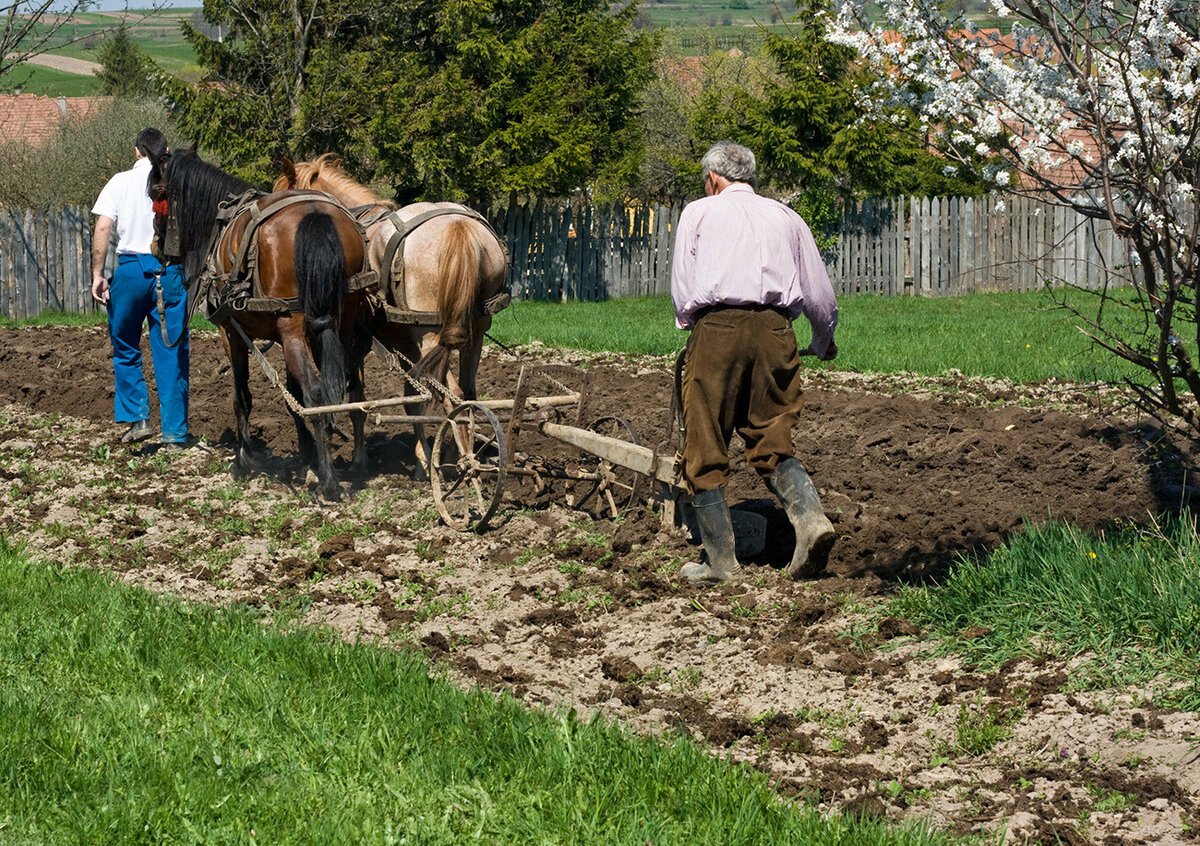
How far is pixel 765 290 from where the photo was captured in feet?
17.2

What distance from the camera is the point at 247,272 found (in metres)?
7.59

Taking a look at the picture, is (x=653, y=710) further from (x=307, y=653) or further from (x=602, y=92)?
(x=602, y=92)

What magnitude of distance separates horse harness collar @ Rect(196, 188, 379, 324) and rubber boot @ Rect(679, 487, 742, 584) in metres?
3.02

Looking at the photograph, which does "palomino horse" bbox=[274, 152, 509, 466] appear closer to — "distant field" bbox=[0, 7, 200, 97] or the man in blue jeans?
the man in blue jeans

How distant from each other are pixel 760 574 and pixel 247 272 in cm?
390

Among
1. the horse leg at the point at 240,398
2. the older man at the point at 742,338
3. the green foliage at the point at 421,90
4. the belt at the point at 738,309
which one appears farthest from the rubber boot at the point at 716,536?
the green foliage at the point at 421,90

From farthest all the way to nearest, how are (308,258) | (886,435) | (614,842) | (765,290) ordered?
(886,435)
(308,258)
(765,290)
(614,842)

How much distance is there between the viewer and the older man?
526 cm

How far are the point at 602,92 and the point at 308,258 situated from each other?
19318 mm

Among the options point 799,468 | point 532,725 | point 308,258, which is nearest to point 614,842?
point 532,725

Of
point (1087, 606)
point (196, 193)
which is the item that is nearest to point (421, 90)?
point (196, 193)

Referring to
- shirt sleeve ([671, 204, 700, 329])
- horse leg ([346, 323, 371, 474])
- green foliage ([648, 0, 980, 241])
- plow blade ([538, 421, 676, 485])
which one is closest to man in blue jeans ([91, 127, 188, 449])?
horse leg ([346, 323, 371, 474])

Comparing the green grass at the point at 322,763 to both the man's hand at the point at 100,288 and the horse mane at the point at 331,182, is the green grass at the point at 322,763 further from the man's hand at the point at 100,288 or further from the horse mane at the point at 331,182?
the man's hand at the point at 100,288

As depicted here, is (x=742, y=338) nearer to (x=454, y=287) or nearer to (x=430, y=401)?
(x=454, y=287)
